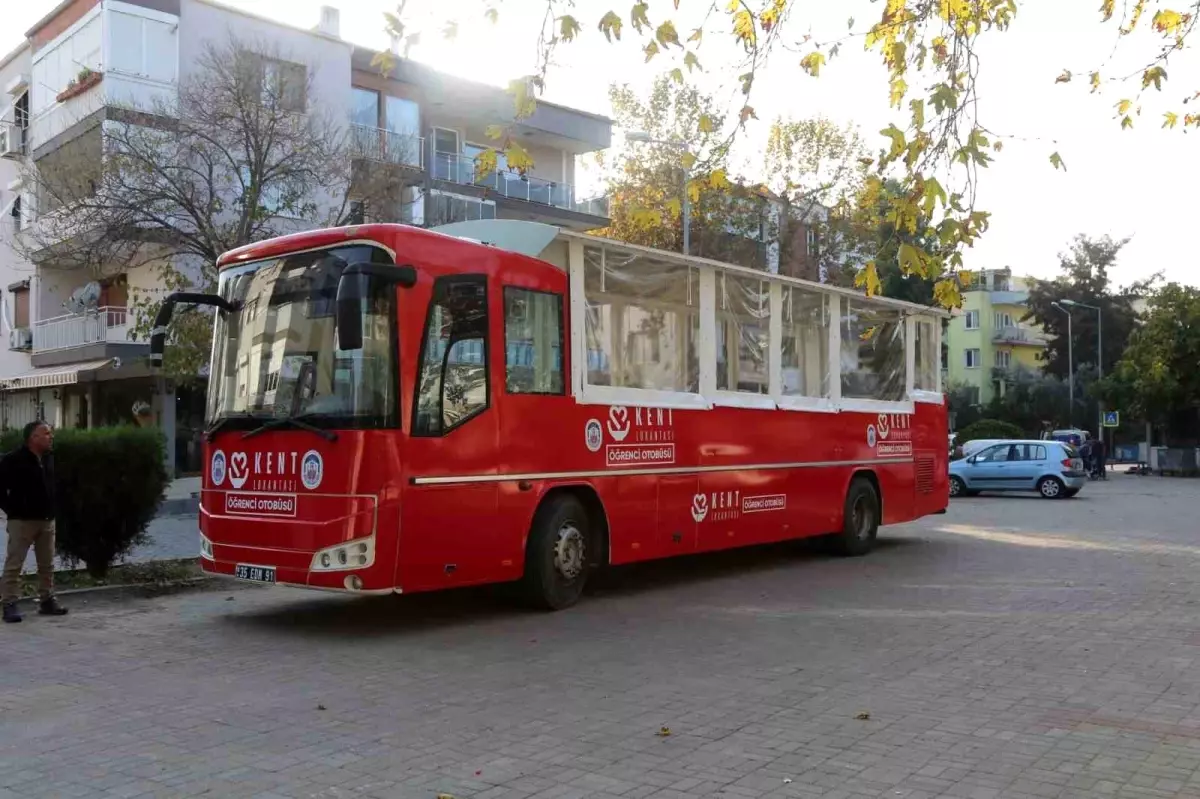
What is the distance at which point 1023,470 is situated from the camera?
29.0 meters

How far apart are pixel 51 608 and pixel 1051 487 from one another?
2535 cm

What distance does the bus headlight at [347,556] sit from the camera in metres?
8.32

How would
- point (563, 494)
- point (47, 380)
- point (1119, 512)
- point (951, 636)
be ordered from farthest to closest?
point (47, 380)
point (1119, 512)
point (563, 494)
point (951, 636)

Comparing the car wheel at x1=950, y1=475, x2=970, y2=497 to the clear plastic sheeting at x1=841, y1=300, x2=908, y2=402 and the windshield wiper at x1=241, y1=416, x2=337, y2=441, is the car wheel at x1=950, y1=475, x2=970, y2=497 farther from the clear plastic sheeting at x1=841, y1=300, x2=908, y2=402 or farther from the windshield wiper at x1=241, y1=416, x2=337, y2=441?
the windshield wiper at x1=241, y1=416, x2=337, y2=441

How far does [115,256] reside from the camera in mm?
18984

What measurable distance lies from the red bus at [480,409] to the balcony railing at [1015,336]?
73214 millimetres

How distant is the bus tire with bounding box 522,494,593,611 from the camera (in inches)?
383

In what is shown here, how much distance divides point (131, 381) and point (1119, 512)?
86.5 ft

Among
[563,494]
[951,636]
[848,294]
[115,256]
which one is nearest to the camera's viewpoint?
[951,636]

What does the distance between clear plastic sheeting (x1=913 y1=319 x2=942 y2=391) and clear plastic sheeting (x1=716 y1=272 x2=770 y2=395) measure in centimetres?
422

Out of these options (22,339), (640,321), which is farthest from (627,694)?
(22,339)

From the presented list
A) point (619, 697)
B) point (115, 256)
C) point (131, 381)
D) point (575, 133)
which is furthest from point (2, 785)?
point (575, 133)

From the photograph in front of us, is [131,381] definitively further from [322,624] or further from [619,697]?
[619,697]

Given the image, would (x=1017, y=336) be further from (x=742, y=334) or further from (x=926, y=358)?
(x=742, y=334)
